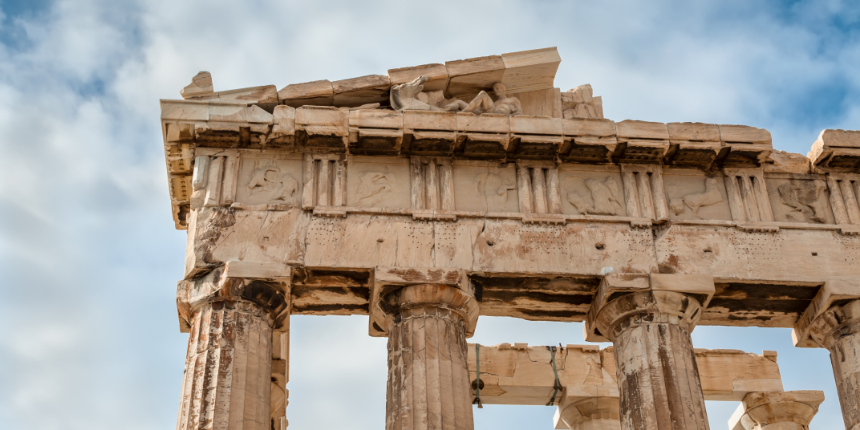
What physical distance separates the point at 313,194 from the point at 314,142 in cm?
85

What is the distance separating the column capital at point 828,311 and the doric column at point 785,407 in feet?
11.9

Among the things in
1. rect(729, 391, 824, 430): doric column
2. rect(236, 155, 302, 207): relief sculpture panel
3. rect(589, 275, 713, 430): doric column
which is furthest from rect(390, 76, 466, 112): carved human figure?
rect(729, 391, 824, 430): doric column

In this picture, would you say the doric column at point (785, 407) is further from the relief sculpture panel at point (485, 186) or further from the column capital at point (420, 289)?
the column capital at point (420, 289)

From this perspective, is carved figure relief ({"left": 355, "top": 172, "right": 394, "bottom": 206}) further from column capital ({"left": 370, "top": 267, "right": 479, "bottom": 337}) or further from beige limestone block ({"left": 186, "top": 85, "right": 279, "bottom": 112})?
beige limestone block ({"left": 186, "top": 85, "right": 279, "bottom": 112})

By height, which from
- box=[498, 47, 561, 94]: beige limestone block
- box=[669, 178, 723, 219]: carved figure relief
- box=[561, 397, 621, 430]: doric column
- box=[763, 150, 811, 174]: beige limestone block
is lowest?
box=[561, 397, 621, 430]: doric column

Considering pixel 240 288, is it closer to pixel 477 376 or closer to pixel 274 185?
pixel 274 185

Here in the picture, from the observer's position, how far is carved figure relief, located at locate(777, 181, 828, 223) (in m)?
17.4

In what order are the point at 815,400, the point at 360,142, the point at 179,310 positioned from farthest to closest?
the point at 815,400 → the point at 360,142 → the point at 179,310

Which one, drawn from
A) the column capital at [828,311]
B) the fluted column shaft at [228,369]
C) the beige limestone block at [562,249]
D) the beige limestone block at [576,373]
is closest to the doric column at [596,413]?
the beige limestone block at [576,373]

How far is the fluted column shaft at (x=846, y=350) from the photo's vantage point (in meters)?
16.2

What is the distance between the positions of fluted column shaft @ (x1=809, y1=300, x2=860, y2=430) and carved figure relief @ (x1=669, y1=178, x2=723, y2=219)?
7.62ft

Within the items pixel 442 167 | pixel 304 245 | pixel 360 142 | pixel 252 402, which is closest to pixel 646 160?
pixel 442 167

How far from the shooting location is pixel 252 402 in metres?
14.6

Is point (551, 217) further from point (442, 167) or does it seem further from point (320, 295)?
point (320, 295)
